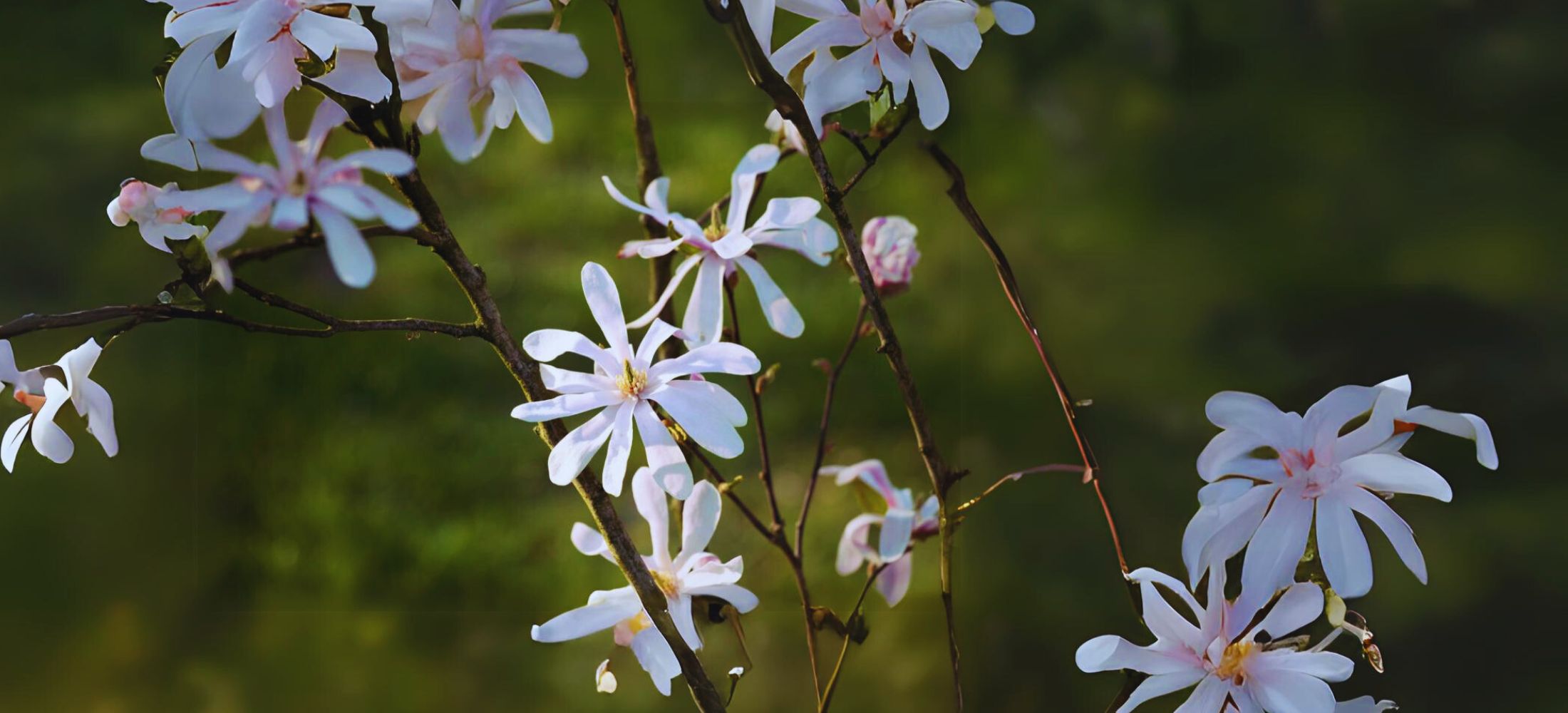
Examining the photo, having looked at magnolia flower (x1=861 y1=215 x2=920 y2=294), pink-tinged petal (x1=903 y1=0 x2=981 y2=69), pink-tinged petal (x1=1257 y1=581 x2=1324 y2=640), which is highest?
pink-tinged petal (x1=903 y1=0 x2=981 y2=69)

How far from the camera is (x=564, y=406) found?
0.37 meters

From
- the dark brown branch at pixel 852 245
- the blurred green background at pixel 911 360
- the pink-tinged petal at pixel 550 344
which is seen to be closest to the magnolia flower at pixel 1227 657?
the dark brown branch at pixel 852 245

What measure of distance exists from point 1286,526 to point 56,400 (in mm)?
429

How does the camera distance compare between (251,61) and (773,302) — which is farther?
(773,302)

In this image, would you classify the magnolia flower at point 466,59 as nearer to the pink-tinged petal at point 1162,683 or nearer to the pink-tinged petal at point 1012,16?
the pink-tinged petal at point 1012,16

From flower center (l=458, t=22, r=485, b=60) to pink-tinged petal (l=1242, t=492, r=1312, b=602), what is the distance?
0.31 m

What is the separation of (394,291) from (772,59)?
39.3 inches

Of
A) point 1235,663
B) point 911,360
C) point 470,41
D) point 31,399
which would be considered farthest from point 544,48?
point 911,360

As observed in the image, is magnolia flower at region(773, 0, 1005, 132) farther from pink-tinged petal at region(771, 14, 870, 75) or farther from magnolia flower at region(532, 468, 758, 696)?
magnolia flower at region(532, 468, 758, 696)

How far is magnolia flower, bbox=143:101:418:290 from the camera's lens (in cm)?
26

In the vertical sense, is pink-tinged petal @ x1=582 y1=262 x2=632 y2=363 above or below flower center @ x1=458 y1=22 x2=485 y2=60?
below

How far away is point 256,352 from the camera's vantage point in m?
1.25

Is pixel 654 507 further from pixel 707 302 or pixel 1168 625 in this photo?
pixel 1168 625

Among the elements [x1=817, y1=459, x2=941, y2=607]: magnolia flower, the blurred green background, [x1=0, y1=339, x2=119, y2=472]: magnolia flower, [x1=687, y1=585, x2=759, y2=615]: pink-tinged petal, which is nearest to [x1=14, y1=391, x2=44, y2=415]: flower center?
[x1=0, y1=339, x2=119, y2=472]: magnolia flower
